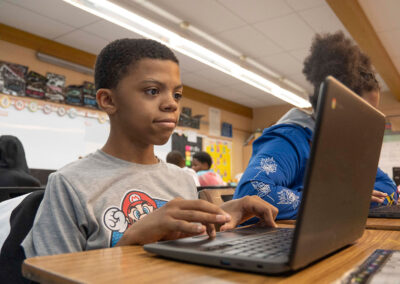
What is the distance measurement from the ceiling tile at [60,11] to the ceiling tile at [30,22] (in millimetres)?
88

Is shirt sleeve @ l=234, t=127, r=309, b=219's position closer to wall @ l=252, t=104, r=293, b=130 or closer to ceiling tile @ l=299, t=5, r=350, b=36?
ceiling tile @ l=299, t=5, r=350, b=36

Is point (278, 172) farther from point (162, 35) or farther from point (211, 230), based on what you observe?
point (162, 35)

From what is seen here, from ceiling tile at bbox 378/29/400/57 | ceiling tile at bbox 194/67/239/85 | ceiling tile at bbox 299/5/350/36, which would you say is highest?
ceiling tile at bbox 378/29/400/57

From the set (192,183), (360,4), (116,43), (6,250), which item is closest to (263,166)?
(192,183)

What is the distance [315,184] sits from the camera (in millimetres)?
370

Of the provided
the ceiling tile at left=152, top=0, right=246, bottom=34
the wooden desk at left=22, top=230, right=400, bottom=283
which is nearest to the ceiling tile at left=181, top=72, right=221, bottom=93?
the ceiling tile at left=152, top=0, right=246, bottom=34

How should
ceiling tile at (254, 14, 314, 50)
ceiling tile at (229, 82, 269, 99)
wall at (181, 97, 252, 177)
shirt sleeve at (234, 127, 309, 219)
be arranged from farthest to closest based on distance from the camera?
wall at (181, 97, 252, 177) < ceiling tile at (229, 82, 269, 99) < ceiling tile at (254, 14, 314, 50) < shirt sleeve at (234, 127, 309, 219)

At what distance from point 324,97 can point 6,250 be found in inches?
26.2

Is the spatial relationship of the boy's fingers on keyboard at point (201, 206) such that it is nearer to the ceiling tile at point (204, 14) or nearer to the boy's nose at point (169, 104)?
the boy's nose at point (169, 104)

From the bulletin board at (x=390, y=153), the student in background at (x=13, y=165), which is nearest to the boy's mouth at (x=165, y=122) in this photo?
the student in background at (x=13, y=165)

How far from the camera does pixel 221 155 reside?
21.0 feet

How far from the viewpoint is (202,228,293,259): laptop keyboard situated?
43cm

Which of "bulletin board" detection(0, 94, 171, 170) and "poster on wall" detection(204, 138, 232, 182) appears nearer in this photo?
"bulletin board" detection(0, 94, 171, 170)

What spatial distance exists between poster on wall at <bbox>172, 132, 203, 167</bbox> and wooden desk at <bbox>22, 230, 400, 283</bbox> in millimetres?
4863
